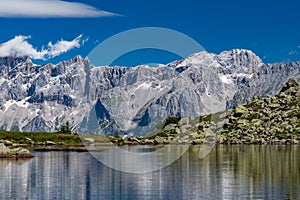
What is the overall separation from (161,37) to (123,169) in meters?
35.1

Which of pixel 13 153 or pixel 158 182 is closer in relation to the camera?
pixel 158 182

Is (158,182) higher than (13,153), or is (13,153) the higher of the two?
(13,153)

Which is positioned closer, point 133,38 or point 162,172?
point 133,38

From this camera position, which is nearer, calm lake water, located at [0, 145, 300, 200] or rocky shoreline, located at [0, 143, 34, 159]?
calm lake water, located at [0, 145, 300, 200]

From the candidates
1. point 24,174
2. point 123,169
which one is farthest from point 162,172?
point 24,174

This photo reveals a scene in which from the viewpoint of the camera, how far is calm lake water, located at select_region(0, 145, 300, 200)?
275ft

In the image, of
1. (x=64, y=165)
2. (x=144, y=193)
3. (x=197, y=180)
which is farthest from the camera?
(x=64, y=165)

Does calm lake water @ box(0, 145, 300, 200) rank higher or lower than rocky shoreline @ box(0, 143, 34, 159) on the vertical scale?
lower

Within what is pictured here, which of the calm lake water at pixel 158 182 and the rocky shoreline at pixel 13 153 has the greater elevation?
the rocky shoreline at pixel 13 153

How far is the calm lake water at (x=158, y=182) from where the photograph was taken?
8388 centimetres

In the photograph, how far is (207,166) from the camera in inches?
5138

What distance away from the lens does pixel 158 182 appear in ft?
328

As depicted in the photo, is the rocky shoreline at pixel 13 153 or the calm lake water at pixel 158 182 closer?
the calm lake water at pixel 158 182

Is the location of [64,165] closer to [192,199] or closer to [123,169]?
[123,169]
